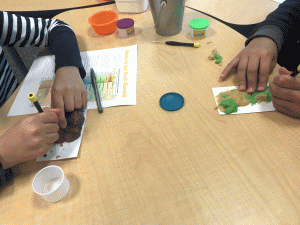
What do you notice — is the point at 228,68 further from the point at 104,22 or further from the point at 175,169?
the point at 104,22

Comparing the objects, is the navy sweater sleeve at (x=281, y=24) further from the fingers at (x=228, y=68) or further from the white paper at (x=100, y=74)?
the white paper at (x=100, y=74)

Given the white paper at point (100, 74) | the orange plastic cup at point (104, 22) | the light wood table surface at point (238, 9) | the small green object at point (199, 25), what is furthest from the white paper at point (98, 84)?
the light wood table surface at point (238, 9)

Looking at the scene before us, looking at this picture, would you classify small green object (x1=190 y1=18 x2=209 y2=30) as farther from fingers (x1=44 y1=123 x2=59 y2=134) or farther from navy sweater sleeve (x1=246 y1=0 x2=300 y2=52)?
fingers (x1=44 y1=123 x2=59 y2=134)

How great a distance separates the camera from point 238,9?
0.99m

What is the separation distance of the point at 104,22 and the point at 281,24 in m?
0.74

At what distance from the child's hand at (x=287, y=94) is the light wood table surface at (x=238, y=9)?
48 centimetres

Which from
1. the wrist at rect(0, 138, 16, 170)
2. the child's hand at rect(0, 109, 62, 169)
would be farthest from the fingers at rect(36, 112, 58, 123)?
the wrist at rect(0, 138, 16, 170)

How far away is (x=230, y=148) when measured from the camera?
1.66 ft

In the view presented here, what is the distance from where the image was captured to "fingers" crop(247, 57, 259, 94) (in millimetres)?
621

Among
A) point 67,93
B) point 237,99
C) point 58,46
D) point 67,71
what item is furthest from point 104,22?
point 237,99

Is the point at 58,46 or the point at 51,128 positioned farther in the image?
the point at 58,46

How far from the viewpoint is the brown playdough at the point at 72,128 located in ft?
1.87

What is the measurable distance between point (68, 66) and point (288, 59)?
95 centimetres

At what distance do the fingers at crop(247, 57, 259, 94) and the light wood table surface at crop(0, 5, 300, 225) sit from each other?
0.05m
